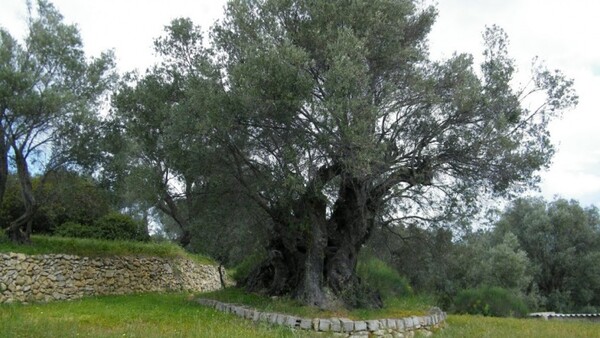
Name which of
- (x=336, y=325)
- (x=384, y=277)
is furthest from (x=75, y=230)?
(x=336, y=325)

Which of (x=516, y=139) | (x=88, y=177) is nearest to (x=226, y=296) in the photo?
(x=88, y=177)

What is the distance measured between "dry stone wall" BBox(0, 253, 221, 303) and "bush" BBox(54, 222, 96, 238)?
13.1ft

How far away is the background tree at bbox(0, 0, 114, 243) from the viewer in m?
16.4

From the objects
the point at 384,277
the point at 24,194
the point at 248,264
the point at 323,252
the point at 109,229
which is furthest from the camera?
the point at 109,229

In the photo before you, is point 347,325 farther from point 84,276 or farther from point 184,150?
point 84,276

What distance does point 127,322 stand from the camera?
1205cm

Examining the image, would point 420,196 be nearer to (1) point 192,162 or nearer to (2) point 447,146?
(2) point 447,146

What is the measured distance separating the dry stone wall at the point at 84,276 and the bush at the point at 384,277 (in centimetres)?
989

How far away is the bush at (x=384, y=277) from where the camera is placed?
19.7 m

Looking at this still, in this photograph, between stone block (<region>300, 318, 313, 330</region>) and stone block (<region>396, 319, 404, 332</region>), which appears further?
stone block (<region>396, 319, 404, 332</region>)

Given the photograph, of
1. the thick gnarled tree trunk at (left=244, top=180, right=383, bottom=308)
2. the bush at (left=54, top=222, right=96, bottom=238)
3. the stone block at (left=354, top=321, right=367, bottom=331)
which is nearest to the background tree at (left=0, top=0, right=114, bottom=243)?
the bush at (left=54, top=222, right=96, bottom=238)

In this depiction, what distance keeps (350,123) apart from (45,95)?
10802 mm

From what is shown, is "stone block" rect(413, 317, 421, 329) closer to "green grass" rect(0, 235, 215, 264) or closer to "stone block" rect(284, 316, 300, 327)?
"stone block" rect(284, 316, 300, 327)

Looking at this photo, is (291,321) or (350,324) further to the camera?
(291,321)
